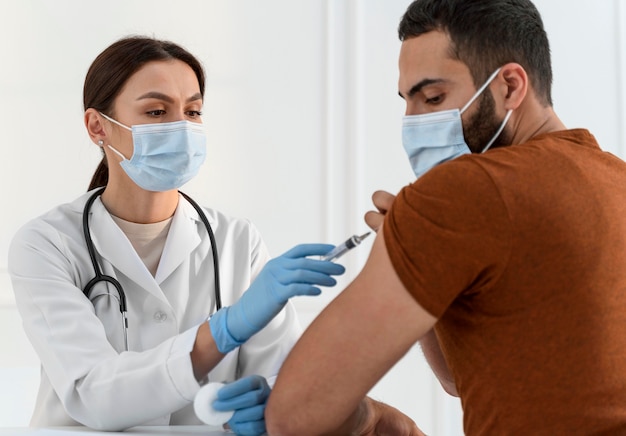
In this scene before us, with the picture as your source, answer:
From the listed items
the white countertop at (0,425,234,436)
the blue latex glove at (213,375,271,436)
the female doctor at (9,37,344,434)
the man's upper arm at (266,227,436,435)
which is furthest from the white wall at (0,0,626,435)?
the man's upper arm at (266,227,436,435)

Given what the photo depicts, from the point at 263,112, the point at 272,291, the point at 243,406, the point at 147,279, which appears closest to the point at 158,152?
the point at 147,279

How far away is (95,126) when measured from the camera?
191cm

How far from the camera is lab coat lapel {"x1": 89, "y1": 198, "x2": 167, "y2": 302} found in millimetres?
1718

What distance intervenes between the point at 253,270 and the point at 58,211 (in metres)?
0.45

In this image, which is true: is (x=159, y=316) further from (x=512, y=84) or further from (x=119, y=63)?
(x=512, y=84)

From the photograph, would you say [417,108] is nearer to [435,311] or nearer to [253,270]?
[435,311]

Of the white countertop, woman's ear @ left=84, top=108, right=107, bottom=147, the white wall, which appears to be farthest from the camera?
the white wall

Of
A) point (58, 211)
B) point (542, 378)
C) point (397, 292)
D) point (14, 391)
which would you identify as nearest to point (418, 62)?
point (397, 292)

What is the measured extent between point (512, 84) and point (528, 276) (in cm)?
39

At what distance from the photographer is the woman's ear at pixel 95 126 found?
1.90 meters

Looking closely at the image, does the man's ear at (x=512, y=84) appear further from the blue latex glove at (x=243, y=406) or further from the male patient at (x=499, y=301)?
the blue latex glove at (x=243, y=406)

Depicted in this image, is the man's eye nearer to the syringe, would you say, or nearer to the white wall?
the syringe

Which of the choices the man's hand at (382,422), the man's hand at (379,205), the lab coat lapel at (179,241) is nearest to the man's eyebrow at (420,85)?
the man's hand at (379,205)

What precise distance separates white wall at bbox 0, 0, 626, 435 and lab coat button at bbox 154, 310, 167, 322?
4.42 feet
